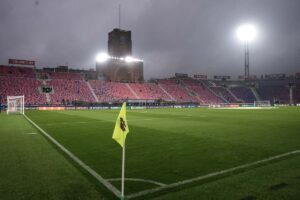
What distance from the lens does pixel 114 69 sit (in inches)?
5595

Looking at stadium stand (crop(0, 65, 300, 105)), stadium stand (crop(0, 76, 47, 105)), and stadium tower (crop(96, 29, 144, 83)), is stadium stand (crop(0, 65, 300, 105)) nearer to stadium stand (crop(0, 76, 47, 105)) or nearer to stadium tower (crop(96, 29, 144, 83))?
stadium stand (crop(0, 76, 47, 105))

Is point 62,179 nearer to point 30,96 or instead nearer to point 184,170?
point 184,170

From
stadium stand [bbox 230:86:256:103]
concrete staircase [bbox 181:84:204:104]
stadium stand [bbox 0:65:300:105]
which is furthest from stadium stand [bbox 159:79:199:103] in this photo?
stadium stand [bbox 230:86:256:103]

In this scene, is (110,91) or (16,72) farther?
(110,91)

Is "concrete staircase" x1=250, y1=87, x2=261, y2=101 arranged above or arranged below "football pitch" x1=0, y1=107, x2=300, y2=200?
Answer: above

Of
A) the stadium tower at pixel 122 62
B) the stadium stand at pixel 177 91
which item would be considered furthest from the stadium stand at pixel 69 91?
the stadium tower at pixel 122 62

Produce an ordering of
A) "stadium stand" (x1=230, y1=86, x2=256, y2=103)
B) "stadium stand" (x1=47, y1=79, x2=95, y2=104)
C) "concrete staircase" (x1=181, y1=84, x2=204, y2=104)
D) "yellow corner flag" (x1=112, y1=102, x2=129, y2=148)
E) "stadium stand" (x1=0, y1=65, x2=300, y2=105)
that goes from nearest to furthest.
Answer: "yellow corner flag" (x1=112, y1=102, x2=129, y2=148), "stadium stand" (x1=0, y1=65, x2=300, y2=105), "stadium stand" (x1=47, y1=79, x2=95, y2=104), "concrete staircase" (x1=181, y1=84, x2=204, y2=104), "stadium stand" (x1=230, y1=86, x2=256, y2=103)

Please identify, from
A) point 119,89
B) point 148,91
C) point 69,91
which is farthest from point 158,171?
point 148,91

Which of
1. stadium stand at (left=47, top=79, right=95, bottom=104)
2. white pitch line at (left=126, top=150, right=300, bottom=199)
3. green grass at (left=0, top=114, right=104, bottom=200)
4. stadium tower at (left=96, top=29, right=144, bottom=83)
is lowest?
green grass at (left=0, top=114, right=104, bottom=200)

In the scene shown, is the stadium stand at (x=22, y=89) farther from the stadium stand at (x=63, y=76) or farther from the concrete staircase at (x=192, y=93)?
the concrete staircase at (x=192, y=93)

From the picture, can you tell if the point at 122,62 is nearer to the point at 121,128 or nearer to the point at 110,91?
the point at 110,91

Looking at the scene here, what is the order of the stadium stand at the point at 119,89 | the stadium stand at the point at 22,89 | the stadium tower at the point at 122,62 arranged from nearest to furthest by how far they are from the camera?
1. the stadium stand at the point at 22,89
2. the stadium stand at the point at 119,89
3. the stadium tower at the point at 122,62

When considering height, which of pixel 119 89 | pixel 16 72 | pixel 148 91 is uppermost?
pixel 16 72

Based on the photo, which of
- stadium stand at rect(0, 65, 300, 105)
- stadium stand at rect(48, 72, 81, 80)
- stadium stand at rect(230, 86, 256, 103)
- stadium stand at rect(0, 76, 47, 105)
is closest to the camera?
→ stadium stand at rect(0, 76, 47, 105)
